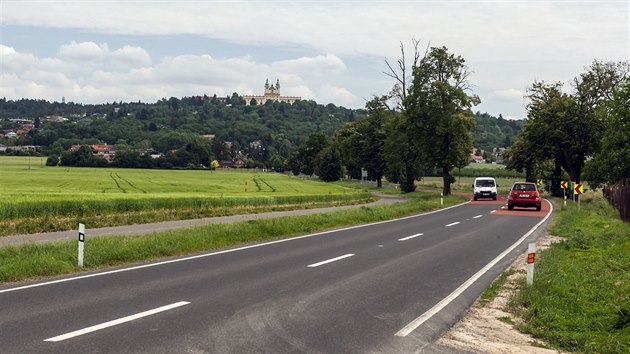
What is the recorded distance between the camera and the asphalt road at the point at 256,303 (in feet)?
23.6

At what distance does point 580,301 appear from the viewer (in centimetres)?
1038

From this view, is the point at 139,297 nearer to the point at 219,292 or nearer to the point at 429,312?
the point at 219,292

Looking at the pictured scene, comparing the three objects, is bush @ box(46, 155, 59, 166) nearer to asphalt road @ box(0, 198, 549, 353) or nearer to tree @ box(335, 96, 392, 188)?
tree @ box(335, 96, 392, 188)

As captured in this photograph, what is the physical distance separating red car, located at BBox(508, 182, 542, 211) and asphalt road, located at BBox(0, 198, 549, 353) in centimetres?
2484

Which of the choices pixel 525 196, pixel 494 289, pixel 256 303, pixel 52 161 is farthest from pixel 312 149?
pixel 256 303

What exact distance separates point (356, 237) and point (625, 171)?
32684 millimetres

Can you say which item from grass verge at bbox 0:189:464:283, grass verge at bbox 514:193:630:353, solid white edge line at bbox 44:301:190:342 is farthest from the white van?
solid white edge line at bbox 44:301:190:342

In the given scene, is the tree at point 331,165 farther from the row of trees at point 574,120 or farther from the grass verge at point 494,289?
the grass verge at point 494,289

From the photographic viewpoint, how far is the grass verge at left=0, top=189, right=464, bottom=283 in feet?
41.2

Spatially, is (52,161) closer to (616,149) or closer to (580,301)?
(616,149)

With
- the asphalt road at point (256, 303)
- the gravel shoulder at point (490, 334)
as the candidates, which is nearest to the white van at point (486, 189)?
the asphalt road at point (256, 303)

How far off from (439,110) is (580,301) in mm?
54736

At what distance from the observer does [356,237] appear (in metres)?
22.1

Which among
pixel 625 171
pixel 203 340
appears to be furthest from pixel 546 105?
pixel 203 340
